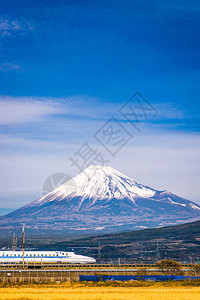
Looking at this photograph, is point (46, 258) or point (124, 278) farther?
point (46, 258)

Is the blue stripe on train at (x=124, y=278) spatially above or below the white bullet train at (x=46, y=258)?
below

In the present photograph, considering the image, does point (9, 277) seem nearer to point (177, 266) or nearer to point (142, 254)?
point (177, 266)

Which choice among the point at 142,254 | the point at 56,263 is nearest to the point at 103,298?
the point at 56,263

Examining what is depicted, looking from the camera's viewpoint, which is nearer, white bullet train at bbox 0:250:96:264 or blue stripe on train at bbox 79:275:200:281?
blue stripe on train at bbox 79:275:200:281

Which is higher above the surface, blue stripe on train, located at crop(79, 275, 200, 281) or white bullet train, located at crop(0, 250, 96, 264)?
white bullet train, located at crop(0, 250, 96, 264)

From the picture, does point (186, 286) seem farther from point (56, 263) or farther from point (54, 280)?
point (56, 263)

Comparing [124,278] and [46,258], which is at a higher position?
[46,258]

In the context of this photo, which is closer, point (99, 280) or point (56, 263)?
point (99, 280)

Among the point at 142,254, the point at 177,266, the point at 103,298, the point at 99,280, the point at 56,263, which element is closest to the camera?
the point at 103,298

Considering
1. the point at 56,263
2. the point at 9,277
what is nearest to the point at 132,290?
the point at 9,277

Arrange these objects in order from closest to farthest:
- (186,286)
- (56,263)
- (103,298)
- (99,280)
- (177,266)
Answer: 1. (103,298)
2. (186,286)
3. (99,280)
4. (177,266)
5. (56,263)
